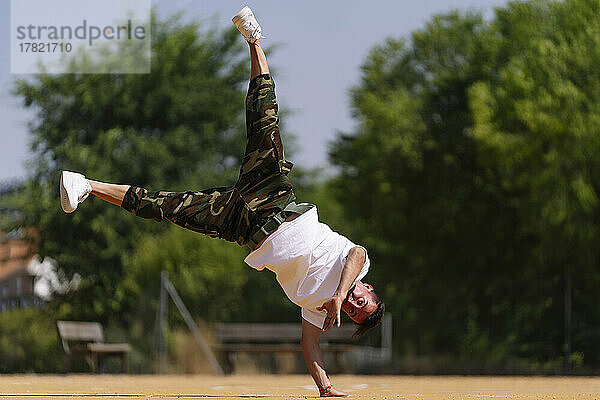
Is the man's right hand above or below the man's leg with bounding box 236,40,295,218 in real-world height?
below

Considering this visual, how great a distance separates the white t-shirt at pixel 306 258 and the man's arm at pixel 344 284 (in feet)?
0.25

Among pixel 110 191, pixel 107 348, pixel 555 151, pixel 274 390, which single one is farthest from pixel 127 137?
pixel 110 191

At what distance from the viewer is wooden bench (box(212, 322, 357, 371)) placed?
10.1m

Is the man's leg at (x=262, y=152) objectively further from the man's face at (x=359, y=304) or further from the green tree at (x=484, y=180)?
the green tree at (x=484, y=180)

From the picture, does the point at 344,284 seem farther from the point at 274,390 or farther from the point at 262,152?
the point at 274,390

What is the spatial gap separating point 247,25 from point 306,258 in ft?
3.49

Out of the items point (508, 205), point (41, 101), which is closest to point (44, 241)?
point (41, 101)

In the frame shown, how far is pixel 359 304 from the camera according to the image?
3982 mm

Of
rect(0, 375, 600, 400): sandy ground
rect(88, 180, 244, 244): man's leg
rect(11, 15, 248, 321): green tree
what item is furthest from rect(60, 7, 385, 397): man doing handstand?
rect(11, 15, 248, 321): green tree

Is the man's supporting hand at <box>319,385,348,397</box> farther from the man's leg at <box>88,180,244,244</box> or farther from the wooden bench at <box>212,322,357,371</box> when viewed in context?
the wooden bench at <box>212,322,357,371</box>

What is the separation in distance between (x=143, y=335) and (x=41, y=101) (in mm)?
6374

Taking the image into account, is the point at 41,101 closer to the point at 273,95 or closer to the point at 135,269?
the point at 135,269

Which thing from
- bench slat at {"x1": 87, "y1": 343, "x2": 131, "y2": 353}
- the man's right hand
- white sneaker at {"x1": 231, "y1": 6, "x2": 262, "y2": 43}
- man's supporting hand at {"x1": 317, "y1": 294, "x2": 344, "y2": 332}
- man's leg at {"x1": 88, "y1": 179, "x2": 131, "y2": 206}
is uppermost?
white sneaker at {"x1": 231, "y1": 6, "x2": 262, "y2": 43}

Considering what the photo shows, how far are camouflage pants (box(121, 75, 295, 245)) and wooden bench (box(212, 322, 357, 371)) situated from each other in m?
6.00
